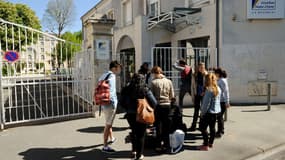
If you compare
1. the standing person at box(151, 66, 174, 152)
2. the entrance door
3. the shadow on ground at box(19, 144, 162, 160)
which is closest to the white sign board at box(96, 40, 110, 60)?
the standing person at box(151, 66, 174, 152)

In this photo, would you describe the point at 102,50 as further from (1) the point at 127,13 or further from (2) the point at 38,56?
(1) the point at 127,13

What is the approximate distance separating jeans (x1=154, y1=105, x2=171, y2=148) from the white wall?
235 inches

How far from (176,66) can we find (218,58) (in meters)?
3.58

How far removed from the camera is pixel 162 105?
4969 mm

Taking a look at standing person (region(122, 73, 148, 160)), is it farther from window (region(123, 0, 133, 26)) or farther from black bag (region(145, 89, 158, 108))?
window (region(123, 0, 133, 26))

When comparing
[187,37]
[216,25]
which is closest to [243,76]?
[216,25]

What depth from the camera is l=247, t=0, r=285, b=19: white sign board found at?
10.0 m

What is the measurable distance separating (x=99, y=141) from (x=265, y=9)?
329 inches

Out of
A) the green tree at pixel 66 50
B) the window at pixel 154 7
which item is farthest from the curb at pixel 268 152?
the window at pixel 154 7

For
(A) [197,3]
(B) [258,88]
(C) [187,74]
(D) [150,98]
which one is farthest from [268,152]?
(A) [197,3]

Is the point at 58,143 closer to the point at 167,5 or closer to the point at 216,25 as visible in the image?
the point at 216,25

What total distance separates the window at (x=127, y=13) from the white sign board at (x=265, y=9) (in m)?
9.40

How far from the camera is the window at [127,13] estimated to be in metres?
18.1

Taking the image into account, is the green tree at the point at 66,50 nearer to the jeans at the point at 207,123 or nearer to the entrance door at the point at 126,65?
the entrance door at the point at 126,65
